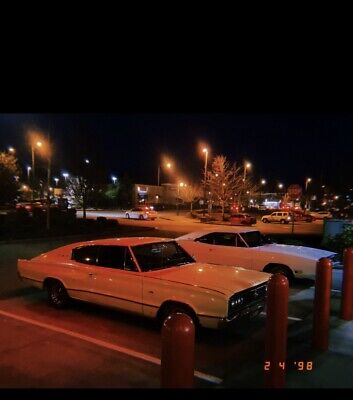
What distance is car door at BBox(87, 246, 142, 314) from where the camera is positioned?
633cm

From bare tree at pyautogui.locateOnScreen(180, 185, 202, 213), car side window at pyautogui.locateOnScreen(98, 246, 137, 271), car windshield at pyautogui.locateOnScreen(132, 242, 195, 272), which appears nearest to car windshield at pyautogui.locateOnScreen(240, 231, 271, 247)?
car windshield at pyautogui.locateOnScreen(132, 242, 195, 272)

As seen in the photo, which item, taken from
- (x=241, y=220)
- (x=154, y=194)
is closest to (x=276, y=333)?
(x=241, y=220)

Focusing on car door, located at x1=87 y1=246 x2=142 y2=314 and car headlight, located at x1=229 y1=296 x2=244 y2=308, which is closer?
car headlight, located at x1=229 y1=296 x2=244 y2=308

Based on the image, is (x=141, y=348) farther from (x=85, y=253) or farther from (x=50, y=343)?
(x=85, y=253)

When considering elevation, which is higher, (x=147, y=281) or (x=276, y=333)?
(x=147, y=281)

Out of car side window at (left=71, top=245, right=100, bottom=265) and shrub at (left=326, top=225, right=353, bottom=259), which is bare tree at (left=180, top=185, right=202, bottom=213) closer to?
shrub at (left=326, top=225, right=353, bottom=259)

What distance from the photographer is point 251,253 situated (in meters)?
9.53

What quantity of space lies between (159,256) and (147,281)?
90 cm

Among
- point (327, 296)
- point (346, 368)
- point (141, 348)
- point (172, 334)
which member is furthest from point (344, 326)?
point (172, 334)

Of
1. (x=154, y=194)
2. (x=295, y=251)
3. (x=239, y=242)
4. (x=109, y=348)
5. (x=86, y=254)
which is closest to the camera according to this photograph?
(x=109, y=348)

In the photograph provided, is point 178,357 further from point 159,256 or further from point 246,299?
point 159,256

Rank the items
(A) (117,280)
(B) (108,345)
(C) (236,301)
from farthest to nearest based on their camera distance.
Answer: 1. (A) (117,280)
2. (C) (236,301)
3. (B) (108,345)

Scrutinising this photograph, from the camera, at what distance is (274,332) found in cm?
444

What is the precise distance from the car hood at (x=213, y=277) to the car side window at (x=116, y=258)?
0.46 meters
